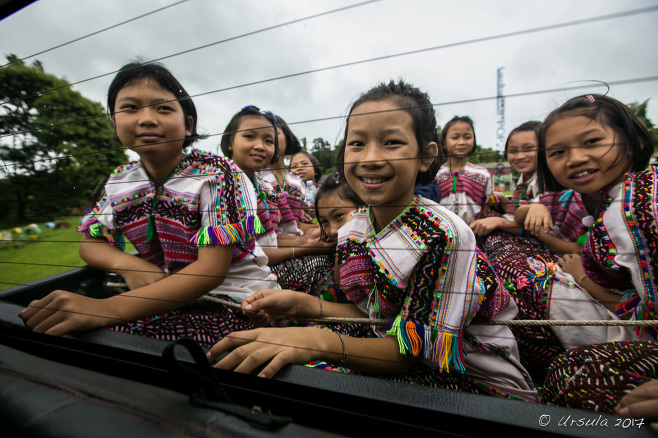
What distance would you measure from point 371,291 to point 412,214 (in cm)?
29

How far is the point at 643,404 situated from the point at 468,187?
7.14 ft

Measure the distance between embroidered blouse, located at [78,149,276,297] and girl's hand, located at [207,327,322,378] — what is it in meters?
0.41

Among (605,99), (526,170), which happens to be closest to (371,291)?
(605,99)

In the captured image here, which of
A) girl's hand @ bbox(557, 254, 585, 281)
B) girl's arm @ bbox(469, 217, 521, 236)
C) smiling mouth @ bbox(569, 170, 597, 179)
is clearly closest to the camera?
smiling mouth @ bbox(569, 170, 597, 179)

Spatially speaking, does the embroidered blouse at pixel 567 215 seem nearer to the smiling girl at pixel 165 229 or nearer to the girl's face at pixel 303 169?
the smiling girl at pixel 165 229

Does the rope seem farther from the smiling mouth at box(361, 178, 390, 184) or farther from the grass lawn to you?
the grass lawn

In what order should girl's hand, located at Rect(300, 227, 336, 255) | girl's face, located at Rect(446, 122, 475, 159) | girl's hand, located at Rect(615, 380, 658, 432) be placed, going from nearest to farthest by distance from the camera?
girl's hand, located at Rect(615, 380, 658, 432), girl's hand, located at Rect(300, 227, 336, 255), girl's face, located at Rect(446, 122, 475, 159)

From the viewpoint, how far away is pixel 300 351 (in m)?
0.75

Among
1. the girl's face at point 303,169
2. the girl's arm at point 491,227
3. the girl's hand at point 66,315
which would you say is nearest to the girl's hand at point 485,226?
the girl's arm at point 491,227

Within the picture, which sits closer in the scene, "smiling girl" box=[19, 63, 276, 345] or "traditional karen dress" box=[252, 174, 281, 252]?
"smiling girl" box=[19, 63, 276, 345]

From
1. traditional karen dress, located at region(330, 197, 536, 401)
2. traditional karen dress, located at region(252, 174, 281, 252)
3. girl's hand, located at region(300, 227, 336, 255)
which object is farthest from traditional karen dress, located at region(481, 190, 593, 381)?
traditional karen dress, located at region(252, 174, 281, 252)

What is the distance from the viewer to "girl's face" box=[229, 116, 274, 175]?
2.01 metres

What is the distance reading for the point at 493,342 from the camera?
914 mm

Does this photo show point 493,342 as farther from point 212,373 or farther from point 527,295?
point 212,373
